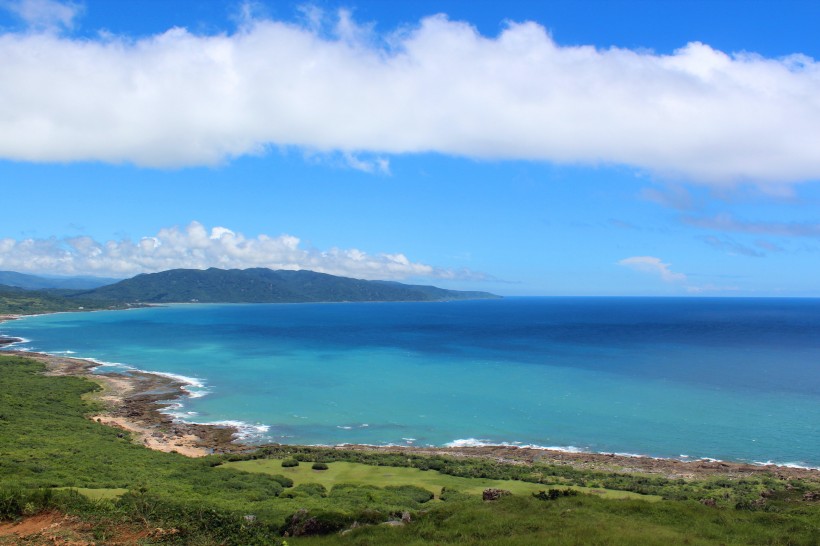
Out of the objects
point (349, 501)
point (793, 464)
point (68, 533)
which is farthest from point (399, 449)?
point (793, 464)

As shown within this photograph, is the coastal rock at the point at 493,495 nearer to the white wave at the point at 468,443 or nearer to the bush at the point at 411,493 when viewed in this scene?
the bush at the point at 411,493

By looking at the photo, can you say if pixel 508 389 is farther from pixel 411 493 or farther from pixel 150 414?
pixel 411 493

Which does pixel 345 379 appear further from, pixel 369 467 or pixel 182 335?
pixel 182 335

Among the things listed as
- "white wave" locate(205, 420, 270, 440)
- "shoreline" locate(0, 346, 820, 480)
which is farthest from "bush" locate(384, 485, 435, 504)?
"white wave" locate(205, 420, 270, 440)

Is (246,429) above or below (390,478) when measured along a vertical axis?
below

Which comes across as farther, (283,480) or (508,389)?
(508,389)

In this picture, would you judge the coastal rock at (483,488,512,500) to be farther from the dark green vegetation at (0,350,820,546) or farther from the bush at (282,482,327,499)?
the bush at (282,482,327,499)
